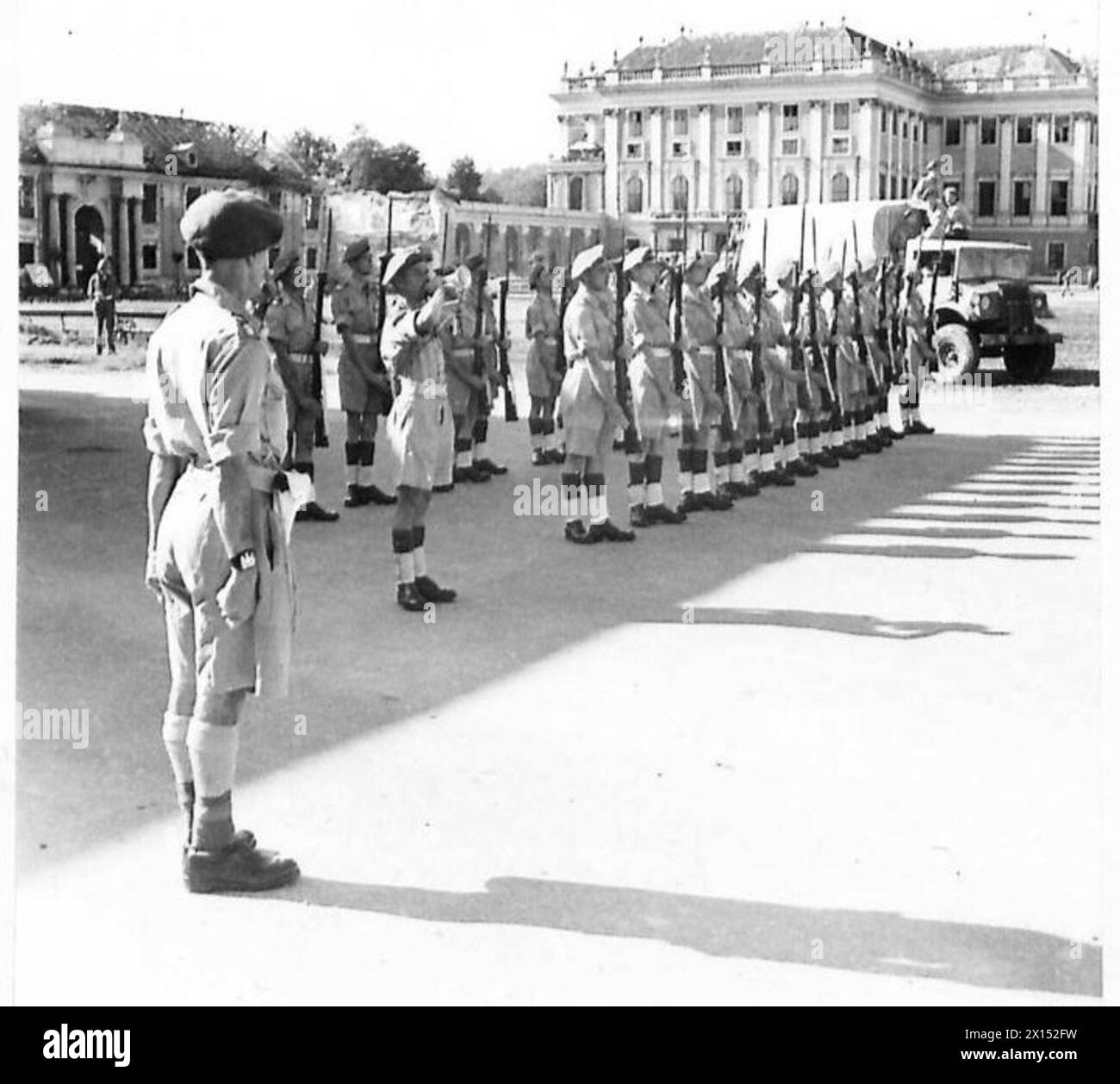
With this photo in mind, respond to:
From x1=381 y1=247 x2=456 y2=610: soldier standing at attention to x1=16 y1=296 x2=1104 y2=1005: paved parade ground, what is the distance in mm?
286

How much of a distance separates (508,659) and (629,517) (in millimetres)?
4077

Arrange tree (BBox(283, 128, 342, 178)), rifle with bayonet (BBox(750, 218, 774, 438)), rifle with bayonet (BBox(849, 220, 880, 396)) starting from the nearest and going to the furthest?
1. tree (BBox(283, 128, 342, 178))
2. rifle with bayonet (BBox(750, 218, 774, 438))
3. rifle with bayonet (BBox(849, 220, 880, 396))

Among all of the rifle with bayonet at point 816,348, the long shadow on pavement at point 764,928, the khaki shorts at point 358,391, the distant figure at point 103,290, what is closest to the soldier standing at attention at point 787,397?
the rifle with bayonet at point 816,348

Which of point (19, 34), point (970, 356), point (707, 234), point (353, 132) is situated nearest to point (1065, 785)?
point (19, 34)

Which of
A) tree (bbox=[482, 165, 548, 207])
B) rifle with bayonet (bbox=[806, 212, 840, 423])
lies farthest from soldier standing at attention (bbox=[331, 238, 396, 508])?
rifle with bayonet (bbox=[806, 212, 840, 423])

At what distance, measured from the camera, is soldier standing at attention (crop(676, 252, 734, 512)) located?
39.3ft

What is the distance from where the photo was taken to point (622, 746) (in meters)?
6.37

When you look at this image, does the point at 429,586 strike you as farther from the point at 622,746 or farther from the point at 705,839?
the point at 705,839

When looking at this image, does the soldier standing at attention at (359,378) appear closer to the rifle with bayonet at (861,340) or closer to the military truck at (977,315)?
the rifle with bayonet at (861,340)

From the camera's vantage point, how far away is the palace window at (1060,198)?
1201 inches

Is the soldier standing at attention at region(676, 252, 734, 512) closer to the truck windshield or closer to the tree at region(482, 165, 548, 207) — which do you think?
the tree at region(482, 165, 548, 207)

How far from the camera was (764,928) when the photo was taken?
15.6 feet

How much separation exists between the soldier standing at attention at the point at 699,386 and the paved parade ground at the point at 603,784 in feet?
4.71

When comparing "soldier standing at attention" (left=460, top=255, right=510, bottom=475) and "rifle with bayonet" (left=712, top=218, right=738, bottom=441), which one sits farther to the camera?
"soldier standing at attention" (left=460, top=255, right=510, bottom=475)
